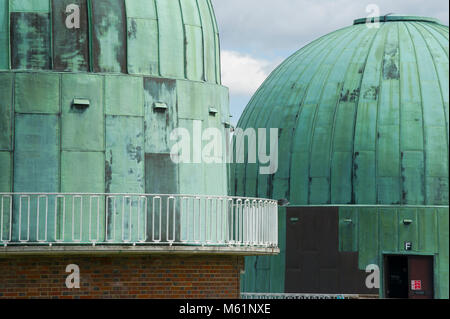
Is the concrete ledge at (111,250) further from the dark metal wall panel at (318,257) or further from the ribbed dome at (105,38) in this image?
the dark metal wall panel at (318,257)

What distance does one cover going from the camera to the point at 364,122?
49000mm

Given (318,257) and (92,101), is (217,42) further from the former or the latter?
(318,257)

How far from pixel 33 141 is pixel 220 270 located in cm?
554

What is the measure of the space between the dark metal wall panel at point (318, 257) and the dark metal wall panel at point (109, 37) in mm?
18442

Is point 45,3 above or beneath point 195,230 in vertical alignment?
above

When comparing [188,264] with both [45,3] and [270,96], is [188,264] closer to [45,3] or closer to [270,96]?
[45,3]

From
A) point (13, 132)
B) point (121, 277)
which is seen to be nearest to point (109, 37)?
point (13, 132)

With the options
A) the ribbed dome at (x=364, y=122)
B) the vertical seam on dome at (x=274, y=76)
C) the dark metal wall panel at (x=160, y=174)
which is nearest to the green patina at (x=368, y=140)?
Result: the ribbed dome at (x=364, y=122)

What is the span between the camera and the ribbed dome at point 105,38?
31.4 metres

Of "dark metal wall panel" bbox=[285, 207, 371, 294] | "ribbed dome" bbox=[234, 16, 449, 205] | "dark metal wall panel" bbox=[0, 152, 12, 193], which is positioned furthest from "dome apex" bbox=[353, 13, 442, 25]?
"dark metal wall panel" bbox=[0, 152, 12, 193]

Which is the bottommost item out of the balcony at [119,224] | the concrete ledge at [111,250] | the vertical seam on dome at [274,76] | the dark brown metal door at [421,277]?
the dark brown metal door at [421,277]
